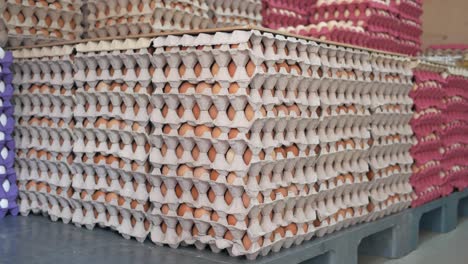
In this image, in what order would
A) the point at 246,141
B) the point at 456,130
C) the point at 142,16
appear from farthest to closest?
the point at 456,130 < the point at 142,16 < the point at 246,141

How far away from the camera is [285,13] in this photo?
4.80m

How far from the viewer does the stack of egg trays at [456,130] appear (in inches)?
190

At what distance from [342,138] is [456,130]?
2.30 m

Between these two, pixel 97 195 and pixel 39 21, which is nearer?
pixel 97 195

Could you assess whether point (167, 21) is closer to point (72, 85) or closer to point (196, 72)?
point (72, 85)

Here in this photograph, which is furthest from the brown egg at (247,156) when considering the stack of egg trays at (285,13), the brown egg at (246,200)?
the stack of egg trays at (285,13)

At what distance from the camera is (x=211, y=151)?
8.37 feet

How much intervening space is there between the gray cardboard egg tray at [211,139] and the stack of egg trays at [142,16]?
1.82ft

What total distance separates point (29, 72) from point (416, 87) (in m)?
2.79

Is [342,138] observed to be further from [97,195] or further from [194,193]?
[97,195]

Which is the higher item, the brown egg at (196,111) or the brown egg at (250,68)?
the brown egg at (250,68)

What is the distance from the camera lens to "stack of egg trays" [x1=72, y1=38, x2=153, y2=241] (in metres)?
2.80

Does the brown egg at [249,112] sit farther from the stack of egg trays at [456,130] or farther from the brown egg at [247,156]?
the stack of egg trays at [456,130]

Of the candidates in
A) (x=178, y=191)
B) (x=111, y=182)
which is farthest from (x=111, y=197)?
(x=178, y=191)
